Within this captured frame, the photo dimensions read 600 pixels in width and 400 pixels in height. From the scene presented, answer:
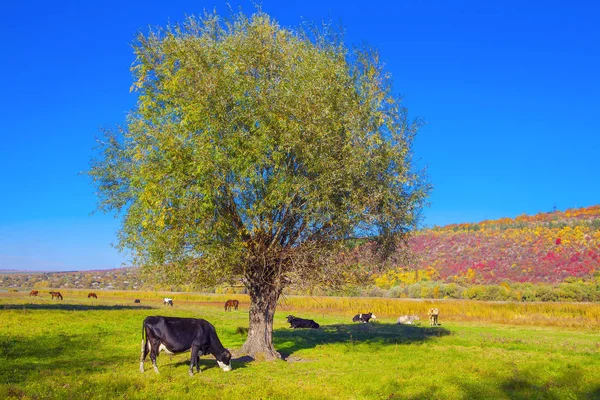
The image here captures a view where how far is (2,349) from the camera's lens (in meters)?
22.2

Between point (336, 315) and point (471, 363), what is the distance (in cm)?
3359

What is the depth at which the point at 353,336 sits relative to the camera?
108 feet

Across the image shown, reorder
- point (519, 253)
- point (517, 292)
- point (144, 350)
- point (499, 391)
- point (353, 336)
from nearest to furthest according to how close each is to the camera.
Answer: point (499, 391) < point (144, 350) < point (353, 336) < point (517, 292) < point (519, 253)

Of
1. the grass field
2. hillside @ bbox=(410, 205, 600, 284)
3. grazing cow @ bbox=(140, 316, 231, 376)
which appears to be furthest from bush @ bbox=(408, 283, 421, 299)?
grazing cow @ bbox=(140, 316, 231, 376)

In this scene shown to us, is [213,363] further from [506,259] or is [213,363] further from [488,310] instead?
[506,259]

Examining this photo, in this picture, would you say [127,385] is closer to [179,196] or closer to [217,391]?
[217,391]

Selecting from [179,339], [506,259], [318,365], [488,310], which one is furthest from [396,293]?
[179,339]

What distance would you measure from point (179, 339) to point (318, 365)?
626cm

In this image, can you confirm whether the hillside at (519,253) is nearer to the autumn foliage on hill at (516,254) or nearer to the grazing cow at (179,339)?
the autumn foliage on hill at (516,254)

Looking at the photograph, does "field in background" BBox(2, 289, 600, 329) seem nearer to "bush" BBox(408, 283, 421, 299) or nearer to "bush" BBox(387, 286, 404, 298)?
"bush" BBox(408, 283, 421, 299)

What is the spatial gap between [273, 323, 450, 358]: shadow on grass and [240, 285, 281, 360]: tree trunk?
172 cm

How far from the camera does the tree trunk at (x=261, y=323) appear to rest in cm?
2308

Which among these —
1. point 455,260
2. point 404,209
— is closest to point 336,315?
point 404,209

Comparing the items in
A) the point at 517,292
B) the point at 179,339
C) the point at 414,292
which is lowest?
the point at 179,339
